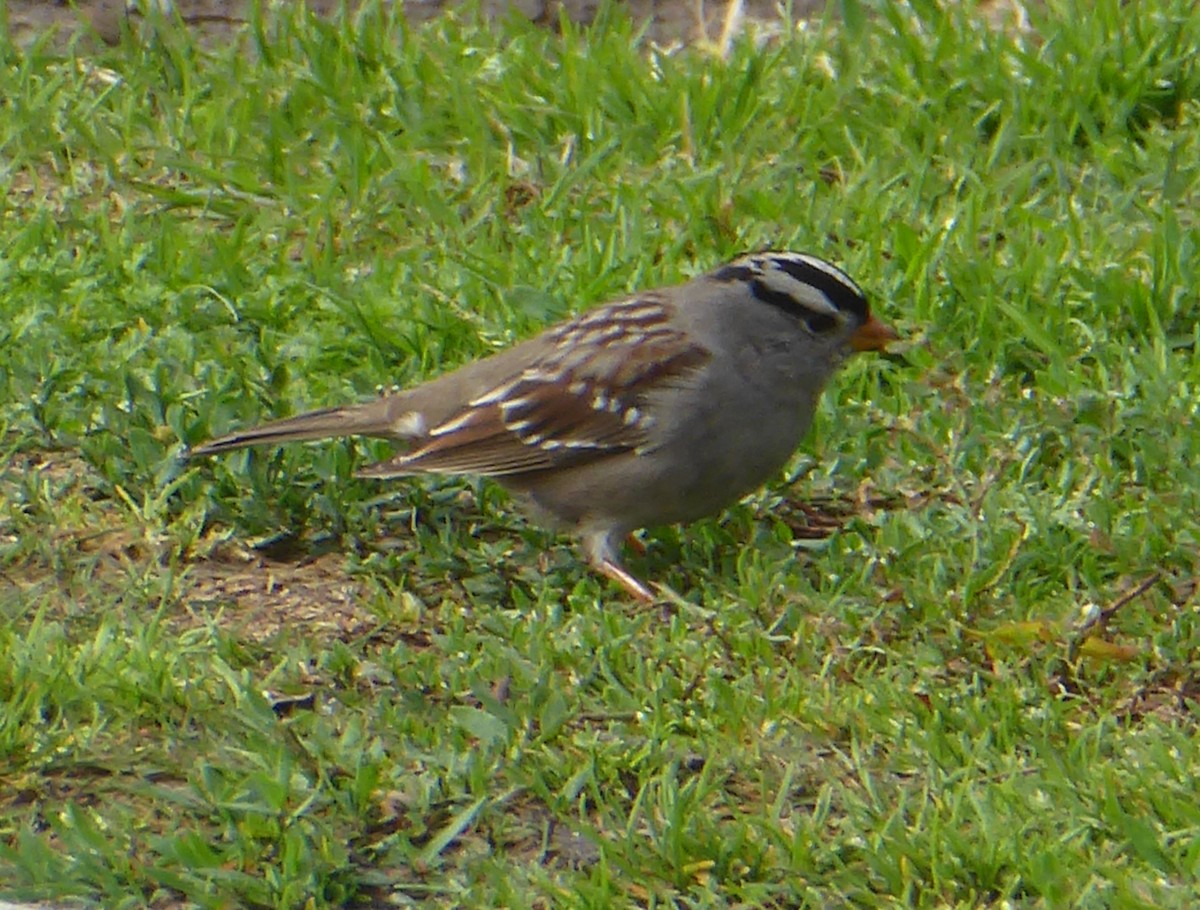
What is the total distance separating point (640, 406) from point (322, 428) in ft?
3.15

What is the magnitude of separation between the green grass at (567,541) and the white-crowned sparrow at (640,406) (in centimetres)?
21

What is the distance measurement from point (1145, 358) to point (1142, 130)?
169 centimetres

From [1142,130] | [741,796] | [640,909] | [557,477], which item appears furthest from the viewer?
[1142,130]

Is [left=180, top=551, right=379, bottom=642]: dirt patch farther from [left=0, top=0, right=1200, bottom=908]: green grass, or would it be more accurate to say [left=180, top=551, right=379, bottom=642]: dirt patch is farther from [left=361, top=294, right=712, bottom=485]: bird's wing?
[left=361, top=294, right=712, bottom=485]: bird's wing

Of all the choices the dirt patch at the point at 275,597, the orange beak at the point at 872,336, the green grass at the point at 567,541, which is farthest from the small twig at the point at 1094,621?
the dirt patch at the point at 275,597

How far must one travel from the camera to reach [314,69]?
914cm

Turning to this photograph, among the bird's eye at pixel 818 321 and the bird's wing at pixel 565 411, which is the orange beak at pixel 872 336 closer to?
the bird's eye at pixel 818 321

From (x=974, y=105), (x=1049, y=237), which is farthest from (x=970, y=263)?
(x=974, y=105)

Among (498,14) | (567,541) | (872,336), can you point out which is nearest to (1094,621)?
(872,336)

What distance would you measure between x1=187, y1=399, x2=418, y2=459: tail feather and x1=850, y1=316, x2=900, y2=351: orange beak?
1.41m

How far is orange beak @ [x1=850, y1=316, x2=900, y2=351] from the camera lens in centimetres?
710

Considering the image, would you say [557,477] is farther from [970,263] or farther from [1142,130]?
[1142,130]

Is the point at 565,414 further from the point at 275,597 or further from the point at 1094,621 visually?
the point at 1094,621

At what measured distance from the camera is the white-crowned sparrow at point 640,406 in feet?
22.1
